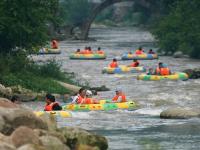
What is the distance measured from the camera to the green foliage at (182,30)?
71725 millimetres

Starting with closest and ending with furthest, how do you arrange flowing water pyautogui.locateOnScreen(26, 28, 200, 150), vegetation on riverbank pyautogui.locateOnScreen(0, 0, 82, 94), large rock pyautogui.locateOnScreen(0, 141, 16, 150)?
1. large rock pyautogui.locateOnScreen(0, 141, 16, 150)
2. flowing water pyautogui.locateOnScreen(26, 28, 200, 150)
3. vegetation on riverbank pyautogui.locateOnScreen(0, 0, 82, 94)

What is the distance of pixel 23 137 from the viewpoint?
78.5 ft

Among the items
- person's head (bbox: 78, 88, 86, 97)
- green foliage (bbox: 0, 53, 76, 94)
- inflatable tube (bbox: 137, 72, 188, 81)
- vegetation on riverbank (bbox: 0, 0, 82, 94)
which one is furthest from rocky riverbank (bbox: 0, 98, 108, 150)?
inflatable tube (bbox: 137, 72, 188, 81)

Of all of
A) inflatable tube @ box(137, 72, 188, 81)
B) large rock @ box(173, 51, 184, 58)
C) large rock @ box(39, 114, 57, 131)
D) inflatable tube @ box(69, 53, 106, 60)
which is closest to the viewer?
large rock @ box(39, 114, 57, 131)

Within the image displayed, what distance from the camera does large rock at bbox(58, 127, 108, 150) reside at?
2605 centimetres

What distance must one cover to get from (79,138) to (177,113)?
41.3 ft

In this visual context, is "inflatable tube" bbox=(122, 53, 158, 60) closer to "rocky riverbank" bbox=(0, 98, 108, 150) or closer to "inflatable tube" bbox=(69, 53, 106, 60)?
"inflatable tube" bbox=(69, 53, 106, 60)

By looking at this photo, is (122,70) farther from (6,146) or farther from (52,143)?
(6,146)

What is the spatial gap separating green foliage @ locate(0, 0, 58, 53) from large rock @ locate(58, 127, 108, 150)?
68.1 ft

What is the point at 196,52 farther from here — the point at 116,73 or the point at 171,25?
the point at 116,73

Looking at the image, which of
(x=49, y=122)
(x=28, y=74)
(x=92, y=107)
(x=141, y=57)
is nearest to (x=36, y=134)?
(x=49, y=122)

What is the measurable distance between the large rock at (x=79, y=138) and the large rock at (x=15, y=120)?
2.64 feet

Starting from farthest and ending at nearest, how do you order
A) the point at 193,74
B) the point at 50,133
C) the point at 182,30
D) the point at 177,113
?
the point at 182,30 → the point at 193,74 → the point at 177,113 → the point at 50,133

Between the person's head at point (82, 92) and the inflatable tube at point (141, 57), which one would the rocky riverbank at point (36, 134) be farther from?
the inflatable tube at point (141, 57)
